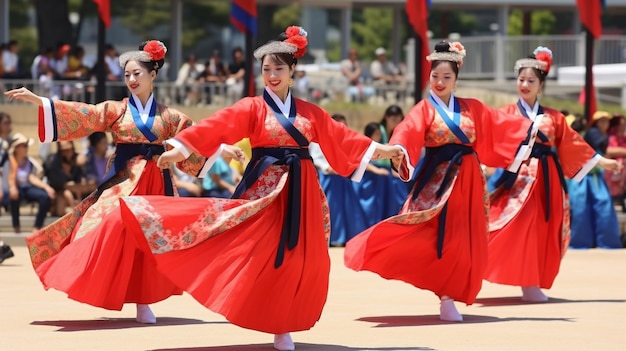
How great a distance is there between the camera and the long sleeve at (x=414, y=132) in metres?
8.51

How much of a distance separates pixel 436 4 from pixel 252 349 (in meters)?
19.4

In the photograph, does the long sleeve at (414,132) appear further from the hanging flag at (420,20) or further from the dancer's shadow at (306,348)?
the hanging flag at (420,20)

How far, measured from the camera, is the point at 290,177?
24.3 feet

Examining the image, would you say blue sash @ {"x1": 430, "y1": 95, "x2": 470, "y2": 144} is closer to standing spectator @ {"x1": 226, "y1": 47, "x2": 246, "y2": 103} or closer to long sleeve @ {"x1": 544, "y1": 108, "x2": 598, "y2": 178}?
long sleeve @ {"x1": 544, "y1": 108, "x2": 598, "y2": 178}

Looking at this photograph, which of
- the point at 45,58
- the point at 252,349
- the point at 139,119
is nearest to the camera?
the point at 252,349

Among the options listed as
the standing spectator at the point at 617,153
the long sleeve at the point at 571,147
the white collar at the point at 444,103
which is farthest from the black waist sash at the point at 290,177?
the standing spectator at the point at 617,153

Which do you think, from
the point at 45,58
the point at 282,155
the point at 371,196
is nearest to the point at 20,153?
the point at 371,196

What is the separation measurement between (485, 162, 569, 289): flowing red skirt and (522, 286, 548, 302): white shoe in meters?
0.08

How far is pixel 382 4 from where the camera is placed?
2581cm

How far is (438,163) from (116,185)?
78.5 inches

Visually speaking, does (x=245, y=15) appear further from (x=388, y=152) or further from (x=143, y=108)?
(x=388, y=152)

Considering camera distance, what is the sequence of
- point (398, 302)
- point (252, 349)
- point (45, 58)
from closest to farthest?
point (252, 349) → point (398, 302) → point (45, 58)

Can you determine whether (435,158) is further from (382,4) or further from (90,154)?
(382,4)

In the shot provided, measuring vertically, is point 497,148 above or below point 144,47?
below
